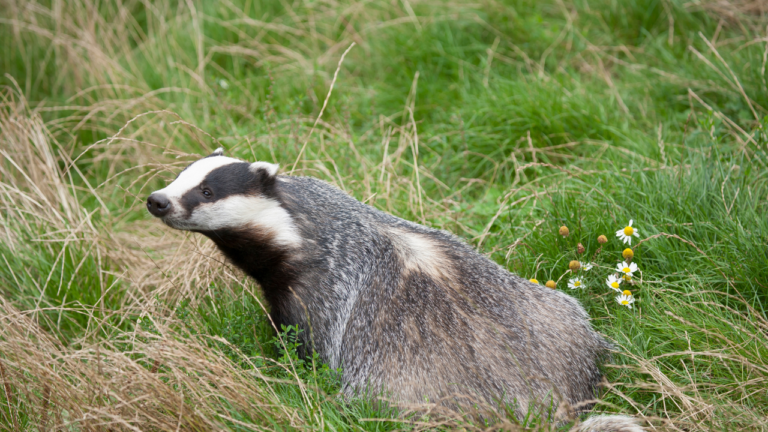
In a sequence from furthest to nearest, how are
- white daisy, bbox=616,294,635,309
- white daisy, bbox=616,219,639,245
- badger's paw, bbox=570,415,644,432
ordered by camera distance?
white daisy, bbox=616,219,639,245, white daisy, bbox=616,294,635,309, badger's paw, bbox=570,415,644,432

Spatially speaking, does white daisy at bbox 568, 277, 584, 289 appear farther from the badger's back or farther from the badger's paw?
the badger's paw

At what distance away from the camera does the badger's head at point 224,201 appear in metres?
3.56

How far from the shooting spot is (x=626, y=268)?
4.11m

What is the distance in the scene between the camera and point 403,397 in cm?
340

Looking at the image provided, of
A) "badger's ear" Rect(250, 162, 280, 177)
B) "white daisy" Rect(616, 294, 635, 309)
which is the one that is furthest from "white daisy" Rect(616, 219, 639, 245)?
"badger's ear" Rect(250, 162, 280, 177)

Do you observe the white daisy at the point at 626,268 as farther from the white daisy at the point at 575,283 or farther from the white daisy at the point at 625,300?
the white daisy at the point at 575,283

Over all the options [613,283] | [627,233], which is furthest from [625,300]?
[627,233]

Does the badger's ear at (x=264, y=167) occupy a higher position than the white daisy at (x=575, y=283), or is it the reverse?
the badger's ear at (x=264, y=167)

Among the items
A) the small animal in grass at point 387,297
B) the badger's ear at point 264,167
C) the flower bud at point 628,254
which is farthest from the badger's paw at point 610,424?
the badger's ear at point 264,167

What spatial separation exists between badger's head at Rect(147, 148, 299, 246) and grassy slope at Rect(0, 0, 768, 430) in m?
0.64

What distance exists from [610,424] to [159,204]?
8.45 feet

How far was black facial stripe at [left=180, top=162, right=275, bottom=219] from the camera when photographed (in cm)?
357

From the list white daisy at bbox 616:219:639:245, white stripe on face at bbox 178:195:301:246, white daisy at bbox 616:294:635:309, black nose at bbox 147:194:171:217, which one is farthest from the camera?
white daisy at bbox 616:219:639:245

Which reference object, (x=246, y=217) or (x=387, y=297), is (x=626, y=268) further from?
(x=246, y=217)
